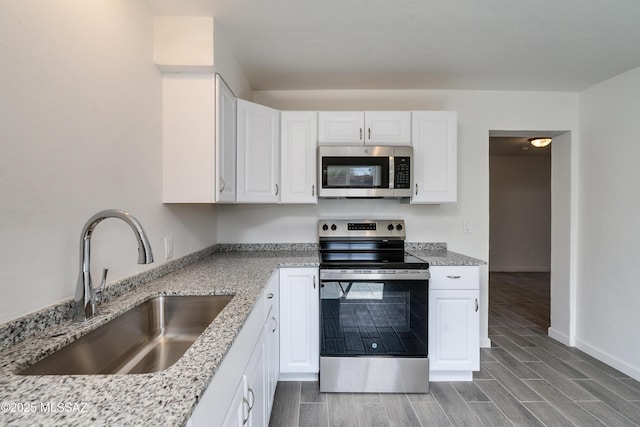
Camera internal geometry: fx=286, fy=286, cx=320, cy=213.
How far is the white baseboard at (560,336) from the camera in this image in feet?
8.66

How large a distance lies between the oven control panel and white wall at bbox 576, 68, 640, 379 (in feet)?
5.36

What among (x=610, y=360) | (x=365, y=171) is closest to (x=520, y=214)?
(x=610, y=360)

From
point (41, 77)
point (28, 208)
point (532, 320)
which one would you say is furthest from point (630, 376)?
point (41, 77)

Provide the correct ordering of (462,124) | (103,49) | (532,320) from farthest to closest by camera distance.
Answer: (532,320)
(462,124)
(103,49)

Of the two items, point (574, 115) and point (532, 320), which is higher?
point (574, 115)

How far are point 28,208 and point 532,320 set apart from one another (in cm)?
431

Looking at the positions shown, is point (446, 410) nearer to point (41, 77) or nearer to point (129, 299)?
point (129, 299)

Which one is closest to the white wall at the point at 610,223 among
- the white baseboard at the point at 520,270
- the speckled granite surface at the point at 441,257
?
the speckled granite surface at the point at 441,257

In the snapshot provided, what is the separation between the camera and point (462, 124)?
102 inches

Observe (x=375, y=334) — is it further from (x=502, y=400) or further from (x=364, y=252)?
(x=502, y=400)

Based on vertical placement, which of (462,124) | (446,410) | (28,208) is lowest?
(446,410)

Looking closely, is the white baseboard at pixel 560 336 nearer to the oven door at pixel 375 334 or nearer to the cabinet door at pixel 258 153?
the oven door at pixel 375 334

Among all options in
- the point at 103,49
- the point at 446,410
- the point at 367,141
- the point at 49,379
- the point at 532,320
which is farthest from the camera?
the point at 532,320

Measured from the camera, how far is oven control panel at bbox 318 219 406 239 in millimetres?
2506
